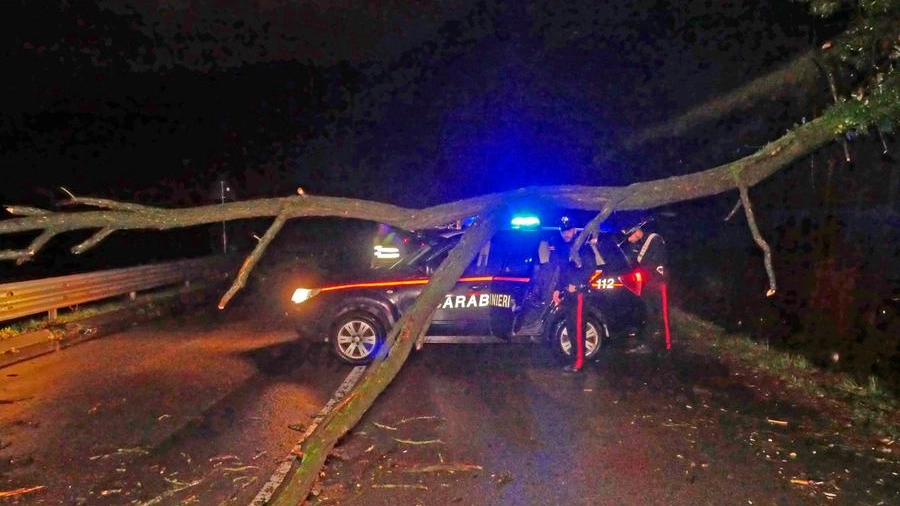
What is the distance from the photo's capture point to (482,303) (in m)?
10.9

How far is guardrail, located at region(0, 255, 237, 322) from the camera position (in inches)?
553

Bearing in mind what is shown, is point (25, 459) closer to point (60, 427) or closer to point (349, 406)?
point (60, 427)

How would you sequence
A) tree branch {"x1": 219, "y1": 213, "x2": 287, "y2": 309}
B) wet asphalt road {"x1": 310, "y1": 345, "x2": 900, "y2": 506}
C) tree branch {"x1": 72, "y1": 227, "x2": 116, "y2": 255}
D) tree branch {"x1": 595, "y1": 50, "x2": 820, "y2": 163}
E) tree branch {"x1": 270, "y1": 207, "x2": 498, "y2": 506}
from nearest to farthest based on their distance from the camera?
tree branch {"x1": 72, "y1": 227, "x2": 116, "y2": 255}
tree branch {"x1": 270, "y1": 207, "x2": 498, "y2": 506}
tree branch {"x1": 219, "y1": 213, "x2": 287, "y2": 309}
wet asphalt road {"x1": 310, "y1": 345, "x2": 900, "y2": 506}
tree branch {"x1": 595, "y1": 50, "x2": 820, "y2": 163}

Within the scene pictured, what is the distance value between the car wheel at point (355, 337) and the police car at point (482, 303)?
1 centimetres

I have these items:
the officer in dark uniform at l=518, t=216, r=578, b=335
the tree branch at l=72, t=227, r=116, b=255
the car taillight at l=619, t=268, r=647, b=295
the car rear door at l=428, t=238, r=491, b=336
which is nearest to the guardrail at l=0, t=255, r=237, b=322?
the car rear door at l=428, t=238, r=491, b=336

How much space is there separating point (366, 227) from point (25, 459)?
3009cm

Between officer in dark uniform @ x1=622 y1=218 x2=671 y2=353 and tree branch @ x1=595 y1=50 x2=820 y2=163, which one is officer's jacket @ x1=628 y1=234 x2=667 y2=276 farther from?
tree branch @ x1=595 y1=50 x2=820 y2=163

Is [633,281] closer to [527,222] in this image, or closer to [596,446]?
[527,222]

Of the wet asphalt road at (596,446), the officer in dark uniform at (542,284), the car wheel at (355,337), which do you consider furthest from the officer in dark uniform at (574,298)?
the car wheel at (355,337)

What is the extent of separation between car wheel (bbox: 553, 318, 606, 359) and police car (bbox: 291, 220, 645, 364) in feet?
0.04

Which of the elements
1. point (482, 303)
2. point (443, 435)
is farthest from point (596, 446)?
point (482, 303)

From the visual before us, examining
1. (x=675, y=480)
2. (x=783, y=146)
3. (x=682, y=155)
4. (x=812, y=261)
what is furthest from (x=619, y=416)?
(x=682, y=155)

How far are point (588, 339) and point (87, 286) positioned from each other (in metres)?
10.2

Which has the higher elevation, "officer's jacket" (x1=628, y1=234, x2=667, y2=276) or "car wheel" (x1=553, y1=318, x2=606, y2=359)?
"officer's jacket" (x1=628, y1=234, x2=667, y2=276)
